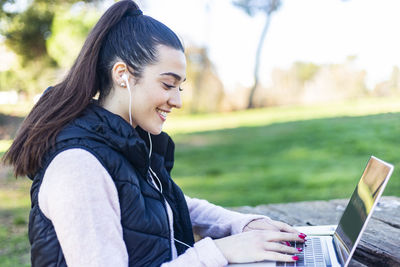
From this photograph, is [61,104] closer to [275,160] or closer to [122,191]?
[122,191]

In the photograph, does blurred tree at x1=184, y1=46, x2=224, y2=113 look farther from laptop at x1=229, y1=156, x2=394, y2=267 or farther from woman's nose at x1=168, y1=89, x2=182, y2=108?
laptop at x1=229, y1=156, x2=394, y2=267

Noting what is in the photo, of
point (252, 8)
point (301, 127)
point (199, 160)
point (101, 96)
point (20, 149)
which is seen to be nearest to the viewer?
point (20, 149)

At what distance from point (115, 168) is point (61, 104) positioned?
291mm

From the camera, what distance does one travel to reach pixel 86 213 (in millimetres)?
1143

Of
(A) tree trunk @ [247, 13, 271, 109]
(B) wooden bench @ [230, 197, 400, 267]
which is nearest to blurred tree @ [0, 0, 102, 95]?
(A) tree trunk @ [247, 13, 271, 109]

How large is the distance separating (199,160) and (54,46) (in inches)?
353

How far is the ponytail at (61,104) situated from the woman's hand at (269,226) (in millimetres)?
717

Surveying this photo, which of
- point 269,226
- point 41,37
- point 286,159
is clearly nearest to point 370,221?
point 269,226

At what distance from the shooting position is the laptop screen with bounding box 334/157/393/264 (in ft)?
3.77

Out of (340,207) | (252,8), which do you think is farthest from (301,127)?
(340,207)

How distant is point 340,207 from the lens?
2.36 meters

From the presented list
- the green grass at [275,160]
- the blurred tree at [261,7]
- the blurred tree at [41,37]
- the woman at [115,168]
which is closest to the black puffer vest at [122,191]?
the woman at [115,168]

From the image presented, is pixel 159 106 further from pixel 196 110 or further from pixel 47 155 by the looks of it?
pixel 196 110

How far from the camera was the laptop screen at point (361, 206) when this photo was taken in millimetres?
1148
